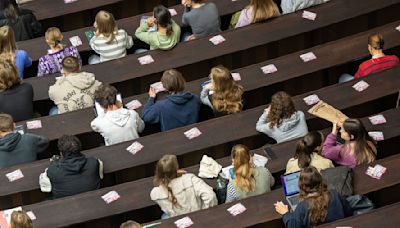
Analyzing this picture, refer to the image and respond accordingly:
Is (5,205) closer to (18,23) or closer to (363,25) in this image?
(18,23)

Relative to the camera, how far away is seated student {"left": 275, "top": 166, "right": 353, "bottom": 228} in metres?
7.13

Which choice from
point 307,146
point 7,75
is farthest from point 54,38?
point 307,146

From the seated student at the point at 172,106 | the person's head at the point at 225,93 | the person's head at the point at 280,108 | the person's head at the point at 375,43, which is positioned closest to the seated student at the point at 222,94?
the person's head at the point at 225,93

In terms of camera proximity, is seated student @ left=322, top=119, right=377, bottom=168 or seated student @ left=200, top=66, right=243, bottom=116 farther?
seated student @ left=200, top=66, right=243, bottom=116

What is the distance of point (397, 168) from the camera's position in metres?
7.74

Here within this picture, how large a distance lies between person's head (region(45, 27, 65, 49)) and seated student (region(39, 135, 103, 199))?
144cm

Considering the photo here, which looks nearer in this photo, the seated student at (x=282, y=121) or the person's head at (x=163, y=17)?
the seated student at (x=282, y=121)

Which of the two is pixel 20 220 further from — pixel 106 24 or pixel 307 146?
pixel 106 24

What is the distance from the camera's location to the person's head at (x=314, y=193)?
7.12 meters

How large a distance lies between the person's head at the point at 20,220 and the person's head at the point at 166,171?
3.27 feet

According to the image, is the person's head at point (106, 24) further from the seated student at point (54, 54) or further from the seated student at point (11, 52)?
the seated student at point (11, 52)

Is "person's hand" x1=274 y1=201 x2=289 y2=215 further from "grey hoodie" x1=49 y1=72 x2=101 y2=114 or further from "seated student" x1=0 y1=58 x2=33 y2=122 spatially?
"seated student" x1=0 y1=58 x2=33 y2=122

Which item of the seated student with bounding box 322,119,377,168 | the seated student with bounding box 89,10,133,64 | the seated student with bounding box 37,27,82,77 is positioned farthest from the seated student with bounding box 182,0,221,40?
the seated student with bounding box 322,119,377,168

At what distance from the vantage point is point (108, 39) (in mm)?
9250
